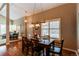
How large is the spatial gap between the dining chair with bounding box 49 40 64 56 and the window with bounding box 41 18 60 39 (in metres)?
0.13

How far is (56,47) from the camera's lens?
81.7 inches

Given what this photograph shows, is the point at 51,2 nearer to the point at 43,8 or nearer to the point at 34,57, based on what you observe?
the point at 43,8

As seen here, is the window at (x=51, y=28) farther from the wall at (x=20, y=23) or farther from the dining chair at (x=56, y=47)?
the wall at (x=20, y=23)

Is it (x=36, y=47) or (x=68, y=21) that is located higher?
(x=68, y=21)

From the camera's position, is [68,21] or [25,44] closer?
[68,21]

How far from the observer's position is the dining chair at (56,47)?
6.46ft

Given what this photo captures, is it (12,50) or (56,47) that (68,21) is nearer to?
(56,47)

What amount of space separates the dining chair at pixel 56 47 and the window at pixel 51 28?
13 cm

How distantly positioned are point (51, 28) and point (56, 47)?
42 centimetres

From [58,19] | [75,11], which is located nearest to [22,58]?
[58,19]

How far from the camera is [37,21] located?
2.06 metres

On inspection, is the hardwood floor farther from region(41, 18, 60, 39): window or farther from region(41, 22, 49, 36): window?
region(41, 22, 49, 36): window

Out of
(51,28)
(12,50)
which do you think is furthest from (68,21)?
(12,50)

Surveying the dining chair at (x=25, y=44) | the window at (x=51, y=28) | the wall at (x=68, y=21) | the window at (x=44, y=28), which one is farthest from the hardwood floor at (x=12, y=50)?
the window at (x=44, y=28)
